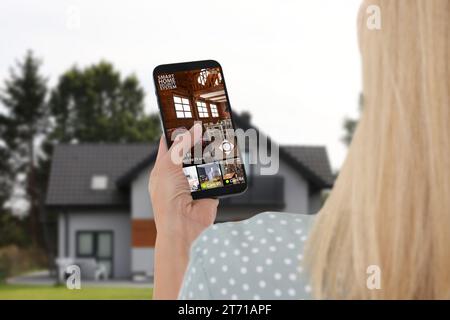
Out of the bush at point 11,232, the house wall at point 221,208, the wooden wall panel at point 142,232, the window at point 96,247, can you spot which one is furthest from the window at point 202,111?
the bush at point 11,232

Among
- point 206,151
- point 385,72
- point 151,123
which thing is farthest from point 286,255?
point 151,123

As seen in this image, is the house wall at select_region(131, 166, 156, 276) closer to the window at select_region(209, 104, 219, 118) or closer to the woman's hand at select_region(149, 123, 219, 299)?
the window at select_region(209, 104, 219, 118)

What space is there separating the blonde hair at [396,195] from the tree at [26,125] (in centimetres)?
3672

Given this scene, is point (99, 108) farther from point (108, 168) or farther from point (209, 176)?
point (209, 176)

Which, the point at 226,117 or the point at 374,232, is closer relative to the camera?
the point at 374,232

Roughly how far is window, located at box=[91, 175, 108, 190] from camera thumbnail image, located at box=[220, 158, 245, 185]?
23.4 m

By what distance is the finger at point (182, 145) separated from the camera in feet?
5.25

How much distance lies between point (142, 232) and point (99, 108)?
58.5 ft

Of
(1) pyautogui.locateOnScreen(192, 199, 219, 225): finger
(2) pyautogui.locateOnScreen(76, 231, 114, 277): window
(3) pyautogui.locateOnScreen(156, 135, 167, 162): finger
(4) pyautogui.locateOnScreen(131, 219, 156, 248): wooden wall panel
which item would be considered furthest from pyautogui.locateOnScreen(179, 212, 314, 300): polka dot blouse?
(2) pyautogui.locateOnScreen(76, 231, 114, 277): window

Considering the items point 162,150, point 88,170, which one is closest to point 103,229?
point 88,170

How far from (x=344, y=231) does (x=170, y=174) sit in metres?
0.64

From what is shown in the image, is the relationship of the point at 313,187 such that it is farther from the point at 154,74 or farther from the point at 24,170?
the point at 154,74

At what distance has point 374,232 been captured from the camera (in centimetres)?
97

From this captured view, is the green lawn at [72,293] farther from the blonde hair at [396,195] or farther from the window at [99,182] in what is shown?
the blonde hair at [396,195]
